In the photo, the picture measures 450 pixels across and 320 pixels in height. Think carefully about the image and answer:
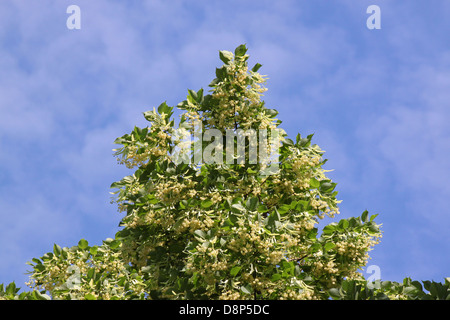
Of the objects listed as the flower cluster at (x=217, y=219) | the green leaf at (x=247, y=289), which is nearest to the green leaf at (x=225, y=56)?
the flower cluster at (x=217, y=219)

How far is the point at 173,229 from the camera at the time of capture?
485 inches

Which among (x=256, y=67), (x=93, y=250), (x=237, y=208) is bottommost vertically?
(x=93, y=250)

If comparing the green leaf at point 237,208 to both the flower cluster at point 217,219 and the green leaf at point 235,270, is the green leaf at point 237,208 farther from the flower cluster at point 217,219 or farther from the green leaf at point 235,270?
the green leaf at point 235,270

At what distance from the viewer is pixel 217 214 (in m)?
12.0

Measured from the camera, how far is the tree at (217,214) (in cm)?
1084

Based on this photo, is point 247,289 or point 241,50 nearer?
point 247,289

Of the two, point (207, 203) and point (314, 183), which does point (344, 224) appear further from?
point (207, 203)

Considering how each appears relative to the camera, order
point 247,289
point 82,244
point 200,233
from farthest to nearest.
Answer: point 82,244
point 200,233
point 247,289

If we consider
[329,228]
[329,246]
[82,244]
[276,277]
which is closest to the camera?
[276,277]

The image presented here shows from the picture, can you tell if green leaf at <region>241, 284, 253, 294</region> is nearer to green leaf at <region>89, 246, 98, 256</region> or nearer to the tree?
the tree

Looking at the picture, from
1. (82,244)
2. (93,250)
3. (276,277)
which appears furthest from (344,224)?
(82,244)

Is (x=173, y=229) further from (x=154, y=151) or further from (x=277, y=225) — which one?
(x=277, y=225)
